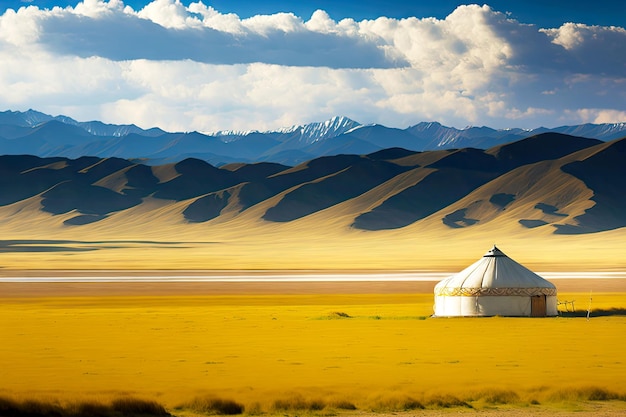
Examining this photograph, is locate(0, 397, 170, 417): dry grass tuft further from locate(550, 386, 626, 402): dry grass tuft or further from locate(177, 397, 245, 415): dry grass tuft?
locate(550, 386, 626, 402): dry grass tuft

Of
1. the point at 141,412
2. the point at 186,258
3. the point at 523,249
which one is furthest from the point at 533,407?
the point at 523,249

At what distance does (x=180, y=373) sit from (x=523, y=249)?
421 ft

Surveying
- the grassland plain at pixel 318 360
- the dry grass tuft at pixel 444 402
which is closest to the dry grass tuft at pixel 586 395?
the grassland plain at pixel 318 360

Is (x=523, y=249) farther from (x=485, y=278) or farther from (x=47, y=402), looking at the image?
(x=47, y=402)

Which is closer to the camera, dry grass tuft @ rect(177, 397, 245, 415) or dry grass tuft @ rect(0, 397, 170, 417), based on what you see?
dry grass tuft @ rect(0, 397, 170, 417)

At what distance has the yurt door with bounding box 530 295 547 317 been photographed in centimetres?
4509

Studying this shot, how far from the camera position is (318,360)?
1139 inches

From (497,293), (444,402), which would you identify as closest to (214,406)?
(444,402)

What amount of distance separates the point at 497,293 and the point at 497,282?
62 cm

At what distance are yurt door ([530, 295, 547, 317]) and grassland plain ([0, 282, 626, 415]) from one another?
1699 mm

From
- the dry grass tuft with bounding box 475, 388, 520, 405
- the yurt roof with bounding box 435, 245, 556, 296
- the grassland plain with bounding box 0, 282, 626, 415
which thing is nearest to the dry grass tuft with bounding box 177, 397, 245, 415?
the grassland plain with bounding box 0, 282, 626, 415

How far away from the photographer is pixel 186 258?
414 feet

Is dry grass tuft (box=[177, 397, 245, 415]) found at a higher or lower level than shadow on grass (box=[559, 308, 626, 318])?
higher

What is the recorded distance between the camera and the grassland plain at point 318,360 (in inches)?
832
